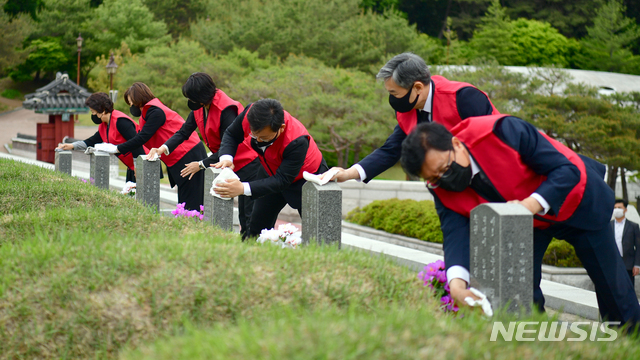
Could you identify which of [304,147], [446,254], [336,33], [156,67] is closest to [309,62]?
[336,33]

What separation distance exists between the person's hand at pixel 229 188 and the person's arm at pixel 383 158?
1.00m

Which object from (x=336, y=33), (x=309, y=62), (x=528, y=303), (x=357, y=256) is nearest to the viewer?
(x=528, y=303)

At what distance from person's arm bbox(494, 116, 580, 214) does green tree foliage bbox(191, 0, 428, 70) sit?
96.4 feet

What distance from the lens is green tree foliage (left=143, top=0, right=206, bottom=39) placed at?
156ft

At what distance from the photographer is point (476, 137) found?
9.35 feet

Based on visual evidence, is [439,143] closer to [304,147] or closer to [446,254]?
[446,254]

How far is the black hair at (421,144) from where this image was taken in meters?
2.70

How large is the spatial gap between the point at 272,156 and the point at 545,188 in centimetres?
255

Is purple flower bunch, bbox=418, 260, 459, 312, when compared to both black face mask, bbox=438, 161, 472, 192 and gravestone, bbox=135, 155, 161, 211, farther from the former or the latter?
gravestone, bbox=135, 155, 161, 211

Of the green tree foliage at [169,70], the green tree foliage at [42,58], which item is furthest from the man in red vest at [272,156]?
the green tree foliage at [42,58]

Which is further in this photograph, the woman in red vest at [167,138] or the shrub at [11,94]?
the shrub at [11,94]

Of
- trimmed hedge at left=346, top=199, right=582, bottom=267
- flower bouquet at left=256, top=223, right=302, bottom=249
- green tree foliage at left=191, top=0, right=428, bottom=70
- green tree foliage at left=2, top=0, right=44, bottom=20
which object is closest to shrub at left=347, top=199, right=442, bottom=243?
trimmed hedge at left=346, top=199, right=582, bottom=267

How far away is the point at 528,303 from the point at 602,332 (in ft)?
1.13

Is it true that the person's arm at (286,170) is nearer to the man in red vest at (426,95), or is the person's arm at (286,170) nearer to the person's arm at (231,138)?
the person's arm at (231,138)
